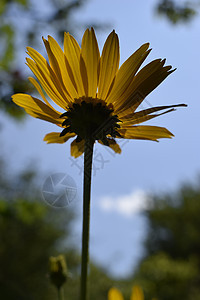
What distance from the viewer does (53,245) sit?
7980 millimetres

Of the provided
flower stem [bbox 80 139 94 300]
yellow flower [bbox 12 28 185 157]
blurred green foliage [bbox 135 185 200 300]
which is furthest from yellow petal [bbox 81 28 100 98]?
blurred green foliage [bbox 135 185 200 300]

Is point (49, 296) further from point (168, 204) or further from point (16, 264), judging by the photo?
point (168, 204)

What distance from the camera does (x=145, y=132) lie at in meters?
0.35

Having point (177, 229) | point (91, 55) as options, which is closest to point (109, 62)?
point (91, 55)

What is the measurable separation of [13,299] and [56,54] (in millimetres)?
349

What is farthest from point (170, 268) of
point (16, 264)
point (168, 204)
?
point (168, 204)

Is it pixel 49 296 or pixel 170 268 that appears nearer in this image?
pixel 170 268

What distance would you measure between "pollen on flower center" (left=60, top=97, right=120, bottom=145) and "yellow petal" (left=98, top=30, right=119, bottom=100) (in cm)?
3

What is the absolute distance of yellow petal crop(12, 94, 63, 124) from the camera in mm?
323

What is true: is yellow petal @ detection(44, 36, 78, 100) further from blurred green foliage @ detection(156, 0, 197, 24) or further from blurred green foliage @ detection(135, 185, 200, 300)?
blurred green foliage @ detection(135, 185, 200, 300)

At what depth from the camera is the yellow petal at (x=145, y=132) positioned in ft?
1.11

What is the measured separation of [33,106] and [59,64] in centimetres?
6

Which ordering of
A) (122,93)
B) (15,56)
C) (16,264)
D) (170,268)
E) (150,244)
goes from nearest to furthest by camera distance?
(122,93) → (15,56) → (170,268) → (16,264) → (150,244)

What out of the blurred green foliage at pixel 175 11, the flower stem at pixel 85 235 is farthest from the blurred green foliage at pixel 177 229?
the flower stem at pixel 85 235
